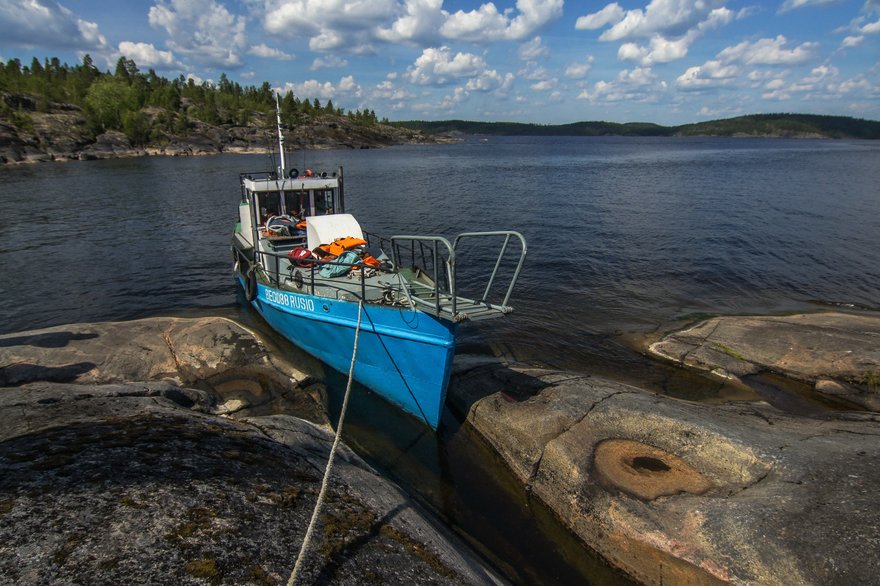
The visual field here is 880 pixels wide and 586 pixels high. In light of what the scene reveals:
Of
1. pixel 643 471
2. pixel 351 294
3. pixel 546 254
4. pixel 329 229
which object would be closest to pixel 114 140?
pixel 546 254

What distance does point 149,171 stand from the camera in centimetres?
5675

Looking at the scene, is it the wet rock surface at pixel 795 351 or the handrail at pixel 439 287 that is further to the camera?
the wet rock surface at pixel 795 351

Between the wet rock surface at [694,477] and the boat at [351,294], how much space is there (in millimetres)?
1656

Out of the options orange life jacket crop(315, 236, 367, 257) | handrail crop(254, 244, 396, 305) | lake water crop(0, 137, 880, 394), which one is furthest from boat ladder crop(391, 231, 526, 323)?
lake water crop(0, 137, 880, 394)

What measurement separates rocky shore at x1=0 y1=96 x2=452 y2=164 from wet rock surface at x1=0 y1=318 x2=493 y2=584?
4941 centimetres

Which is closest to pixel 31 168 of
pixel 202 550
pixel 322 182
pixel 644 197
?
pixel 322 182

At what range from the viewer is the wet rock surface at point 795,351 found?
10875mm

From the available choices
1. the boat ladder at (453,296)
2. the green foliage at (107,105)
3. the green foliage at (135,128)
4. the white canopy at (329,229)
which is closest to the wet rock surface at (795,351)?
the boat ladder at (453,296)

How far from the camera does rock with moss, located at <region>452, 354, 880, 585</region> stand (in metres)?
5.59

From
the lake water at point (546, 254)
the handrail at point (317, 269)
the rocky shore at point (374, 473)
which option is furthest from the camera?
the lake water at point (546, 254)

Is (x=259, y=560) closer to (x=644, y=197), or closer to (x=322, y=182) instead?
(x=322, y=182)

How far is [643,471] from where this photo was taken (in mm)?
7219

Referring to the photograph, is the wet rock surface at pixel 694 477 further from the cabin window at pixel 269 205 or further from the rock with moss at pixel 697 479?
the cabin window at pixel 269 205

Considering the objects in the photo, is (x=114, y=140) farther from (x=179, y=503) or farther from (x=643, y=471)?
(x=643, y=471)
